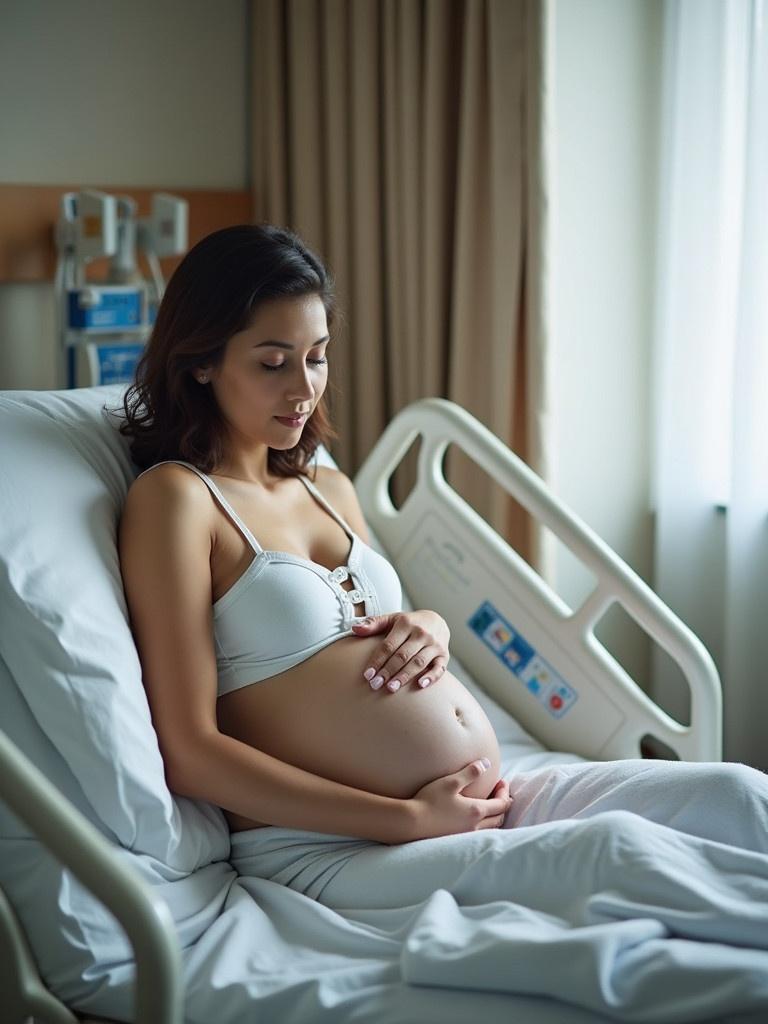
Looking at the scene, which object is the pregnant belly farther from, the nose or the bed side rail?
the bed side rail

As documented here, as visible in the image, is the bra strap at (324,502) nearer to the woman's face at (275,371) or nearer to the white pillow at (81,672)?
the woman's face at (275,371)

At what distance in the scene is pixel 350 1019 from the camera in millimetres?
1451

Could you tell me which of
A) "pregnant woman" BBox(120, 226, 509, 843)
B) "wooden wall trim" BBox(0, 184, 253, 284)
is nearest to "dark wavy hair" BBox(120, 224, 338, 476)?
"pregnant woman" BBox(120, 226, 509, 843)

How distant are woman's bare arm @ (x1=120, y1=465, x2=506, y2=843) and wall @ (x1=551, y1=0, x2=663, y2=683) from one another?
1501 millimetres

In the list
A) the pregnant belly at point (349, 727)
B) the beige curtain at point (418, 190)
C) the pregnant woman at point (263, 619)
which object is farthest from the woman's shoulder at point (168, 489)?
the beige curtain at point (418, 190)

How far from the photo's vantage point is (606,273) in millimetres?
3240

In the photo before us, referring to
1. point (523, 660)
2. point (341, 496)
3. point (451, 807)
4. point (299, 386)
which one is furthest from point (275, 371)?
point (523, 660)

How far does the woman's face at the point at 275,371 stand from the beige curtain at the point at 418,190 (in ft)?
3.74

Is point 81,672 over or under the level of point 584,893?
over

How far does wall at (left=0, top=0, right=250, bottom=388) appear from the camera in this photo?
10.8 feet

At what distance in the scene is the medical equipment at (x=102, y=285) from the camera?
3.18 m

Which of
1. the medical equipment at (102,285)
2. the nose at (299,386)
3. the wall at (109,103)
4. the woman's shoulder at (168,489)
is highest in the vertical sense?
the wall at (109,103)

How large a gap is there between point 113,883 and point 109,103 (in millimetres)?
2823

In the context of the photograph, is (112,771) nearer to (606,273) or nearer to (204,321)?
(204,321)
